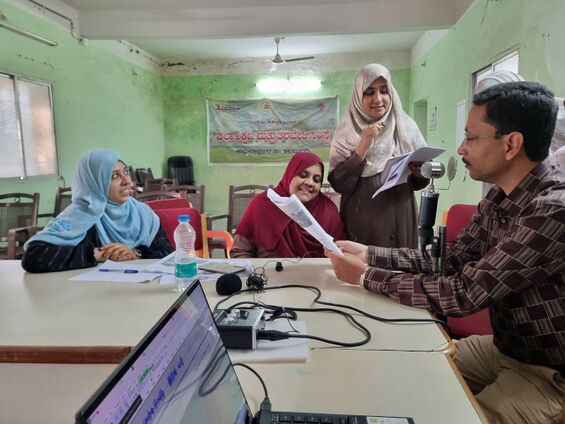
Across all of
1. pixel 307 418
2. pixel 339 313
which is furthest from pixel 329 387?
pixel 339 313

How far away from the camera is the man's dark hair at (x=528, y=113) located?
3.16 feet

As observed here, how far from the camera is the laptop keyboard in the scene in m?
0.62

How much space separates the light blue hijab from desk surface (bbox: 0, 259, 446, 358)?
0.24 m

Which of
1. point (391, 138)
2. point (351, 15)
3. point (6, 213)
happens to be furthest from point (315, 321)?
point (351, 15)

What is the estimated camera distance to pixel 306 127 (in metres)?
6.56

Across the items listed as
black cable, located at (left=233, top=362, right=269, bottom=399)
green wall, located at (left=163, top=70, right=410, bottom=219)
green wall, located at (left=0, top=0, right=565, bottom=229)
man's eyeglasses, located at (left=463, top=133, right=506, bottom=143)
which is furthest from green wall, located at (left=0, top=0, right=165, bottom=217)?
man's eyeglasses, located at (left=463, top=133, right=506, bottom=143)

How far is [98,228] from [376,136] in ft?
4.42

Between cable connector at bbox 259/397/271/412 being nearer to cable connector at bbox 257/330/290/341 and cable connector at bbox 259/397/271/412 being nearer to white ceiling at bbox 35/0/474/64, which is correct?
cable connector at bbox 257/330/290/341

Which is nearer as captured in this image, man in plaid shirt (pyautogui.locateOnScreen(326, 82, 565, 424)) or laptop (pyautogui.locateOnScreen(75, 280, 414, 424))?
laptop (pyautogui.locateOnScreen(75, 280, 414, 424))

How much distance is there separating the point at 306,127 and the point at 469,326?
17.4ft

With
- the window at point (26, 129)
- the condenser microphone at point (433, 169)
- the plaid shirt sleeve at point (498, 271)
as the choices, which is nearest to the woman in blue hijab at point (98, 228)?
the plaid shirt sleeve at point (498, 271)

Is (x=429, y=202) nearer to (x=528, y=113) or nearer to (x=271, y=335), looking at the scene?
(x=528, y=113)

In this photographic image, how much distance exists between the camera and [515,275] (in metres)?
0.91

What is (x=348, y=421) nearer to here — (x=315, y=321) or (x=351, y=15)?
(x=315, y=321)
